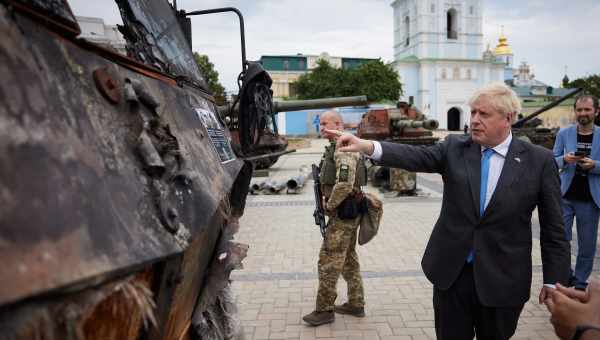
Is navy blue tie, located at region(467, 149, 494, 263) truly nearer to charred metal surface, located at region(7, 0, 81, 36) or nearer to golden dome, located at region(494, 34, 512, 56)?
charred metal surface, located at region(7, 0, 81, 36)

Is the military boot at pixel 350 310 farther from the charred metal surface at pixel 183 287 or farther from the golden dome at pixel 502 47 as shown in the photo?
the golden dome at pixel 502 47

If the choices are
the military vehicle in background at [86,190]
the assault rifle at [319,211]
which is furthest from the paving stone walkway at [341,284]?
the military vehicle in background at [86,190]

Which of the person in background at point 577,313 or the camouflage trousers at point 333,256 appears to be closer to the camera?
the person in background at point 577,313

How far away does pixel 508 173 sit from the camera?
2.20 metres

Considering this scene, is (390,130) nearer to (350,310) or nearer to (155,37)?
(350,310)

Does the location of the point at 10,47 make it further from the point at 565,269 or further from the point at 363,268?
the point at 363,268

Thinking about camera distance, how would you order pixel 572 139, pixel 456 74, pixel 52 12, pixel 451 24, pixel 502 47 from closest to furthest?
pixel 52 12, pixel 572 139, pixel 456 74, pixel 451 24, pixel 502 47

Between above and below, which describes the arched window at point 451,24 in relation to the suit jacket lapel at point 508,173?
above

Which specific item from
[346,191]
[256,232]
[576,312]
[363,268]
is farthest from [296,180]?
[576,312]

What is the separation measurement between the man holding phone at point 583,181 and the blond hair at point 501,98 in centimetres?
231

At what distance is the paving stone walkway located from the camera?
360 centimetres

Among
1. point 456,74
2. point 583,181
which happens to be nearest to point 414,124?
point 583,181

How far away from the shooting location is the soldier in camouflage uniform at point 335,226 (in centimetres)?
354

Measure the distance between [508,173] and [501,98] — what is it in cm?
38
